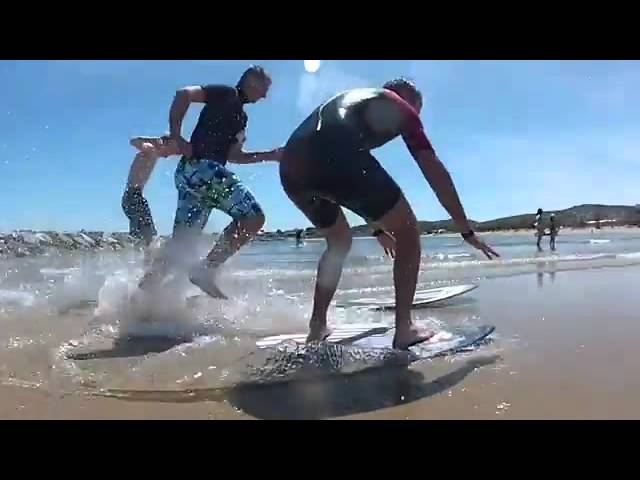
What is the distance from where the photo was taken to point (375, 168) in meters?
3.15

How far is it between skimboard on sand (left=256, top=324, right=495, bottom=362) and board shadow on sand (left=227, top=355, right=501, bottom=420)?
0.34m

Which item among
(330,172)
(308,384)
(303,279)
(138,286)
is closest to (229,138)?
(138,286)

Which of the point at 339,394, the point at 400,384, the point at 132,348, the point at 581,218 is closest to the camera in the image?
the point at 339,394

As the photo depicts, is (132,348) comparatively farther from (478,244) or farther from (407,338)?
(478,244)

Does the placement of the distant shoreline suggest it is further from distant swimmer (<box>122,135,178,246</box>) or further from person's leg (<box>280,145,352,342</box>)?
person's leg (<box>280,145,352,342</box>)

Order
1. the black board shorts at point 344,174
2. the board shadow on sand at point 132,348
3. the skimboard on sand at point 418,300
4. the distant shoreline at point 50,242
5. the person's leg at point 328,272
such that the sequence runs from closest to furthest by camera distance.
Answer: the black board shorts at point 344,174 < the board shadow on sand at point 132,348 < the person's leg at point 328,272 < the skimboard on sand at point 418,300 < the distant shoreline at point 50,242

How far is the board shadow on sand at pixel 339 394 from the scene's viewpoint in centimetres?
227

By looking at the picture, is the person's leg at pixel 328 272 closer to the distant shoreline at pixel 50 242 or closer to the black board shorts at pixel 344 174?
the black board shorts at pixel 344 174

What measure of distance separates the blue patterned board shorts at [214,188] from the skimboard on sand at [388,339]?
3.76ft

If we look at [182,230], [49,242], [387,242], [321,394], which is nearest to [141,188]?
[182,230]

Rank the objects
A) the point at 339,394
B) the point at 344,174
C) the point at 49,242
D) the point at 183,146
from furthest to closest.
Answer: the point at 49,242, the point at 183,146, the point at 344,174, the point at 339,394

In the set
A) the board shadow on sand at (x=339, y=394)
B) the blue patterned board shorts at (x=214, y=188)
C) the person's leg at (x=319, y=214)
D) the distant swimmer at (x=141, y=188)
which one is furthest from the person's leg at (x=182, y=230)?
the board shadow on sand at (x=339, y=394)

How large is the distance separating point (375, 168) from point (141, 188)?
237 cm
